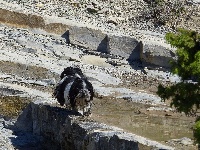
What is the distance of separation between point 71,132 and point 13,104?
104 inches

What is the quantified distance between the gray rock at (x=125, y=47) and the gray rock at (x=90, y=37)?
0.29 meters

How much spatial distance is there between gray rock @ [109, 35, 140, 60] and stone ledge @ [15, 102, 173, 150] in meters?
8.61

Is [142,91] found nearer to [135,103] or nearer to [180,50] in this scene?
[135,103]

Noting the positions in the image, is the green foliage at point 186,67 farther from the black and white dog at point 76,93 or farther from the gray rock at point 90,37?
the gray rock at point 90,37

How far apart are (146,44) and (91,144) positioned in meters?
11.1

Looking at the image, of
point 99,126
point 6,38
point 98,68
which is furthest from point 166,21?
point 99,126

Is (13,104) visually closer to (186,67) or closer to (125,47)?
(186,67)

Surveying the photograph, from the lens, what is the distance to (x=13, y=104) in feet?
50.1

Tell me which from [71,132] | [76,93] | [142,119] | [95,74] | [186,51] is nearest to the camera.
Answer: [186,51]

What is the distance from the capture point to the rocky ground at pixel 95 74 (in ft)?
48.0

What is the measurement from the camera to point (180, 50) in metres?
10.4

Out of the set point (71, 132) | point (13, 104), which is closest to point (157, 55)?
point (13, 104)

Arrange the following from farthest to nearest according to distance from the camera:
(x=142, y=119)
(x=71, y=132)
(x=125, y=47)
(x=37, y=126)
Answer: (x=125, y=47) < (x=142, y=119) < (x=37, y=126) < (x=71, y=132)

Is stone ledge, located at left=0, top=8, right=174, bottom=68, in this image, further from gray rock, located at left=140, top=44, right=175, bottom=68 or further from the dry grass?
the dry grass
